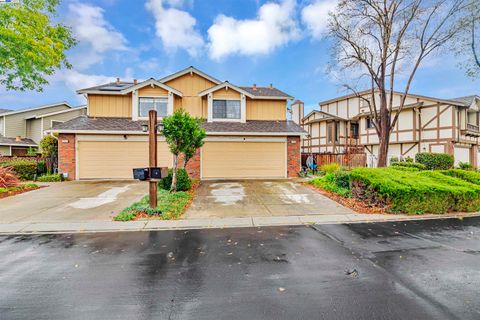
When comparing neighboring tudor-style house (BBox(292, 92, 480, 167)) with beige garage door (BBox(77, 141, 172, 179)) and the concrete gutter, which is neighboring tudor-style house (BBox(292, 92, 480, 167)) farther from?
beige garage door (BBox(77, 141, 172, 179))

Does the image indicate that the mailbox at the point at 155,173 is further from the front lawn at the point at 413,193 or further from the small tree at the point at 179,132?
the front lawn at the point at 413,193

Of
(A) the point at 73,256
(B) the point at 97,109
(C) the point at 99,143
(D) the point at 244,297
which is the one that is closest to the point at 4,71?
(B) the point at 97,109

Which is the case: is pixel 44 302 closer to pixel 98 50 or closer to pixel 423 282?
pixel 423 282

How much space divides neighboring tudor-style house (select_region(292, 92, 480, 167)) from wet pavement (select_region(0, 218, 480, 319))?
601 inches

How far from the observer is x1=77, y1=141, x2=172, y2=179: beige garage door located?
43.6ft

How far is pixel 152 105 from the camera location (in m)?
14.9

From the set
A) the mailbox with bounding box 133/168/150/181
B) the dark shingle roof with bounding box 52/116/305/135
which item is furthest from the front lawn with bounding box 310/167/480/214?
the mailbox with bounding box 133/168/150/181

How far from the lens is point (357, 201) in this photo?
319 inches

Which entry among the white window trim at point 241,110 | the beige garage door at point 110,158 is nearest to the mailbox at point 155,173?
the beige garage door at point 110,158

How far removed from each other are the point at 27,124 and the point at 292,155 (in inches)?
1043

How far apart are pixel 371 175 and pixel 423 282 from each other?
18.6 ft

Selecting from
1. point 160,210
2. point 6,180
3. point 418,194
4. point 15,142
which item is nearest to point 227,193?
point 160,210

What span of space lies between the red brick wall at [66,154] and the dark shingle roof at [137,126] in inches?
20.3

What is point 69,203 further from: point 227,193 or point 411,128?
point 411,128
